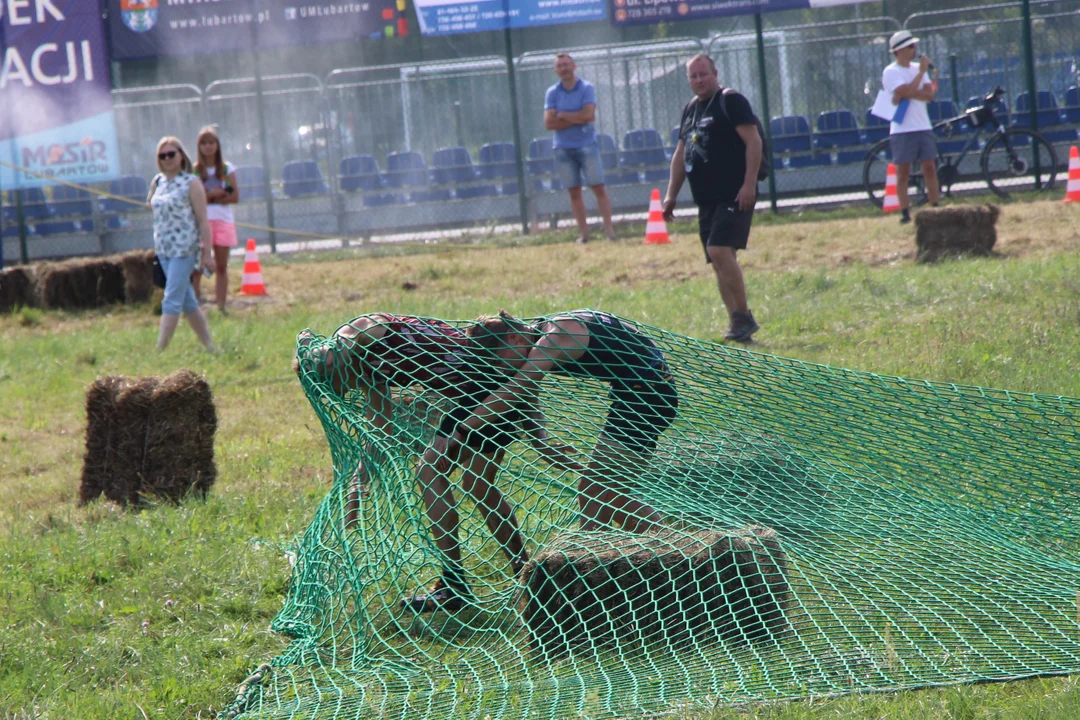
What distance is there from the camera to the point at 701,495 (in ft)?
12.8

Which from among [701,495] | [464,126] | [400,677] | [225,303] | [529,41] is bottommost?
[400,677]

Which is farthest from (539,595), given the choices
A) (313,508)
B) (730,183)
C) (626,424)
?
(730,183)

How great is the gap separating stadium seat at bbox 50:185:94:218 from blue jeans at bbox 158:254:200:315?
8.21m

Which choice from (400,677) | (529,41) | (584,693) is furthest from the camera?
(529,41)

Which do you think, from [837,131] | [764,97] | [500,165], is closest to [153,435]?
[764,97]

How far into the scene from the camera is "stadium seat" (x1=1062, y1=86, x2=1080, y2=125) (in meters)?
14.8

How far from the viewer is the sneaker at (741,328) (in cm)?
746

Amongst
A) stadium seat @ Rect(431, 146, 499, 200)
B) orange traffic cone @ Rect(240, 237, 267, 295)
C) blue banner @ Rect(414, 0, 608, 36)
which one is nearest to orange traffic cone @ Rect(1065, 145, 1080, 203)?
blue banner @ Rect(414, 0, 608, 36)

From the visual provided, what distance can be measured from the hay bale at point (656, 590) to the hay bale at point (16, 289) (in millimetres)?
10011

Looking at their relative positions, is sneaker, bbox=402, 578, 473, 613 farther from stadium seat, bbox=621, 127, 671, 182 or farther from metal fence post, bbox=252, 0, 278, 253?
stadium seat, bbox=621, 127, 671, 182

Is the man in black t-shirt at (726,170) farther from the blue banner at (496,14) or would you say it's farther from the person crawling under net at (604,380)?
the blue banner at (496,14)

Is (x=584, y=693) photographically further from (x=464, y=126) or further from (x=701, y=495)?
(x=464, y=126)

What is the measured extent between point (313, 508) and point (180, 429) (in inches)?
32.5

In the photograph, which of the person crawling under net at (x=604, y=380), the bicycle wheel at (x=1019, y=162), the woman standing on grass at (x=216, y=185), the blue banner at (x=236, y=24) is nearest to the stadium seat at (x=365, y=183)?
the blue banner at (x=236, y=24)
